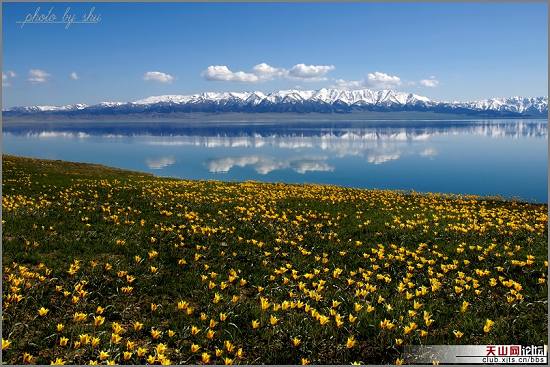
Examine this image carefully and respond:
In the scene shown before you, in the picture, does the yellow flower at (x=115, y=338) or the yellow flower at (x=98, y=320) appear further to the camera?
the yellow flower at (x=98, y=320)

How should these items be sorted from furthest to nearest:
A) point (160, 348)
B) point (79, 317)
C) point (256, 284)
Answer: point (256, 284) → point (79, 317) → point (160, 348)

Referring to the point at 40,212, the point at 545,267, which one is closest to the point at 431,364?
the point at 545,267

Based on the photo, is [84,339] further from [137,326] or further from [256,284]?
Result: [256,284]

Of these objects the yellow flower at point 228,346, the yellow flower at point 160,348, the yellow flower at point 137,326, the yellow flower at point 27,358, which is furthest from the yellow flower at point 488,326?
the yellow flower at point 27,358

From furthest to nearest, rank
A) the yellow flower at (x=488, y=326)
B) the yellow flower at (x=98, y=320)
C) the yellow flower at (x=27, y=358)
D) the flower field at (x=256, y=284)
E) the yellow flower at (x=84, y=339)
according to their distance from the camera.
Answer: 1. the yellow flower at (x=488, y=326)
2. the yellow flower at (x=98, y=320)
3. the flower field at (x=256, y=284)
4. the yellow flower at (x=84, y=339)
5. the yellow flower at (x=27, y=358)

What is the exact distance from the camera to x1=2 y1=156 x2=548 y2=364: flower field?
7758 mm

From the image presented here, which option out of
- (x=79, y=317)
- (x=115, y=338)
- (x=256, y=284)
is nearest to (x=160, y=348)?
(x=115, y=338)

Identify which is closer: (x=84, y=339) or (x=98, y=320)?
(x=84, y=339)

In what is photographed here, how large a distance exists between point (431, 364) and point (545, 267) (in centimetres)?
703

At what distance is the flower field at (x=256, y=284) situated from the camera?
7.76 m

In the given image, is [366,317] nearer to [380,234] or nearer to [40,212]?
[380,234]

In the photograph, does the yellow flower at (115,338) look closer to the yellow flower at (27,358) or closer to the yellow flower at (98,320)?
the yellow flower at (98,320)

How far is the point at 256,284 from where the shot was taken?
1079cm

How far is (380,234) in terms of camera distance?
15727mm
